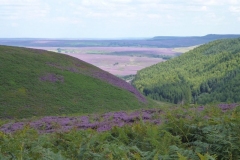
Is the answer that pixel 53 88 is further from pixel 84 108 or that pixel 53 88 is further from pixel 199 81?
pixel 199 81

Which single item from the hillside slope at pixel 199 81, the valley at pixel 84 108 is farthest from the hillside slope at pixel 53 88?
the hillside slope at pixel 199 81

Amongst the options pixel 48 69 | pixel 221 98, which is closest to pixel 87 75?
pixel 48 69

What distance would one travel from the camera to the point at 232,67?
352 feet

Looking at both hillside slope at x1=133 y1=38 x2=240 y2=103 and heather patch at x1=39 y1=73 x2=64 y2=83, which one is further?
hillside slope at x1=133 y1=38 x2=240 y2=103

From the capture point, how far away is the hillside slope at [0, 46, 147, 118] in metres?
40.3

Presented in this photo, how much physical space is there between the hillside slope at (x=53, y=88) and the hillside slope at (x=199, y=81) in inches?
1133

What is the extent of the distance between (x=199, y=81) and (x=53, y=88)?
237 feet

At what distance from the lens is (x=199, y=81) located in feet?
350

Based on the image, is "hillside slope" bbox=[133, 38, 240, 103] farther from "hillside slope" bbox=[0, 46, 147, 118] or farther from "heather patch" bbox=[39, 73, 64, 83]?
"heather patch" bbox=[39, 73, 64, 83]

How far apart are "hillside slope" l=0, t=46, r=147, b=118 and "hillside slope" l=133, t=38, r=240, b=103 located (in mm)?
28791

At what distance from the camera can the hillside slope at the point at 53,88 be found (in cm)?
4033

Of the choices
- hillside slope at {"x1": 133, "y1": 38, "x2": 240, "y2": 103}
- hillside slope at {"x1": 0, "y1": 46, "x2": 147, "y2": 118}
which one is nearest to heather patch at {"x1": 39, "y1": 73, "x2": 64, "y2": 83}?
hillside slope at {"x1": 0, "y1": 46, "x2": 147, "y2": 118}

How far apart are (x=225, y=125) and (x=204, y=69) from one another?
399ft

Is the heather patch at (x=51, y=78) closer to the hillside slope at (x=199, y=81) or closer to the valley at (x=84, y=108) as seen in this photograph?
the valley at (x=84, y=108)
